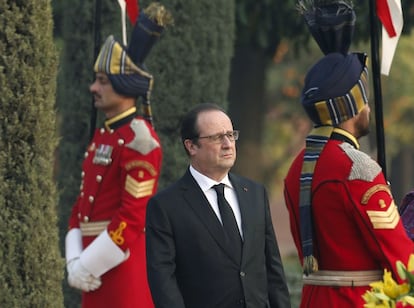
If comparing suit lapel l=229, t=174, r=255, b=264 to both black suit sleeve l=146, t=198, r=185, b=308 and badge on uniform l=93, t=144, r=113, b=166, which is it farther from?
badge on uniform l=93, t=144, r=113, b=166

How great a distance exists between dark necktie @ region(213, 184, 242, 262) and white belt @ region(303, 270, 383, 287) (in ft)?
2.17

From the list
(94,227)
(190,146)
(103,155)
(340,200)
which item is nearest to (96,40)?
(103,155)

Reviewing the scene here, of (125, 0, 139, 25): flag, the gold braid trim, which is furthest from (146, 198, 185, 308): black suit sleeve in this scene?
(125, 0, 139, 25): flag

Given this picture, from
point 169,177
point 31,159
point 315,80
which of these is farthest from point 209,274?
point 169,177

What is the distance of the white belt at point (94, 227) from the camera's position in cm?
789

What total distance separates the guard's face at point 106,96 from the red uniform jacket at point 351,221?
6.17 ft

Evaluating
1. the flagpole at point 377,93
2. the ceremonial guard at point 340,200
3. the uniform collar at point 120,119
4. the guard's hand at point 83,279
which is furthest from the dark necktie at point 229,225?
the uniform collar at point 120,119

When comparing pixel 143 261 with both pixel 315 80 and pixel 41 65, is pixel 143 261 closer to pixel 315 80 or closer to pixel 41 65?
pixel 41 65

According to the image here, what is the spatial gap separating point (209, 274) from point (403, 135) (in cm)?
2187

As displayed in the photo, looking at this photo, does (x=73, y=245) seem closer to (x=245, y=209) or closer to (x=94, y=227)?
(x=94, y=227)

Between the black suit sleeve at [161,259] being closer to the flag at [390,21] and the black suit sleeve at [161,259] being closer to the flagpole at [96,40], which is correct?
the flag at [390,21]

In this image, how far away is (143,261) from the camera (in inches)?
311

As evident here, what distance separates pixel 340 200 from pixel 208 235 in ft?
2.33

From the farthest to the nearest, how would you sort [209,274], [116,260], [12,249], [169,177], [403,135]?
[403,135], [169,177], [116,260], [12,249], [209,274]
